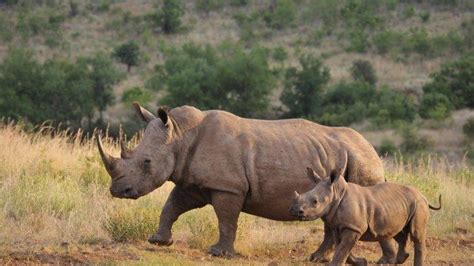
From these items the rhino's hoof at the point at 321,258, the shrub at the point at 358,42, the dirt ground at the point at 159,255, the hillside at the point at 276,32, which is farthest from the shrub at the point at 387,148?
the rhino's hoof at the point at 321,258

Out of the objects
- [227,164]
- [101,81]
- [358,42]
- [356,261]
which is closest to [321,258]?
[356,261]

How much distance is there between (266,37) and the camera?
225 ft

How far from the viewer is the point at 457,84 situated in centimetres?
4597

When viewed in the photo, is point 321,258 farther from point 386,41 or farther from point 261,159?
point 386,41

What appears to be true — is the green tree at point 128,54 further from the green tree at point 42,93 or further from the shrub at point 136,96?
the green tree at point 42,93

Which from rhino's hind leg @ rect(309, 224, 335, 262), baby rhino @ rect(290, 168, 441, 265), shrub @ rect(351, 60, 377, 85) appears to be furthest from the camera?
shrub @ rect(351, 60, 377, 85)

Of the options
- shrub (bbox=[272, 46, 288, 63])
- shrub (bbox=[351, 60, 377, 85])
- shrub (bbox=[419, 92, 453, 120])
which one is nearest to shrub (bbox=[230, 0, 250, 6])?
shrub (bbox=[272, 46, 288, 63])

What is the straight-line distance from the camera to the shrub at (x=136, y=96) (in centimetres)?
4403

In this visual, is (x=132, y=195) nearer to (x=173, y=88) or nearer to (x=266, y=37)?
(x=173, y=88)

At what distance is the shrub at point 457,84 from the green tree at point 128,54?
749 inches

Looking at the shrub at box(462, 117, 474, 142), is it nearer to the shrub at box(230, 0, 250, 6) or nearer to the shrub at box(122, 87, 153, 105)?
the shrub at box(122, 87, 153, 105)

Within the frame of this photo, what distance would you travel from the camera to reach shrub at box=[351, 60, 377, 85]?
52.4m

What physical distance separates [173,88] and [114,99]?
266 cm

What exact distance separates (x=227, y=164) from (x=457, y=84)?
126 feet
